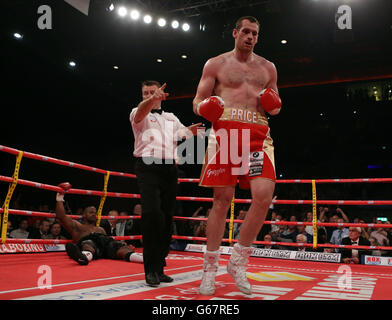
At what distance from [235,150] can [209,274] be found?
2.05 ft

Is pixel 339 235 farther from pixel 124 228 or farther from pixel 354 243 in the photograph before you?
pixel 124 228

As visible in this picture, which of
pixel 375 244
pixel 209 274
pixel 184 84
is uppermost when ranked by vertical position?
pixel 184 84

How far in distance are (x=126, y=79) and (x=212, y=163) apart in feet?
29.4

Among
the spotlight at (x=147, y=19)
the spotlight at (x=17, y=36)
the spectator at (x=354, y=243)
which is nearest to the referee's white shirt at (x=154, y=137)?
the spectator at (x=354, y=243)

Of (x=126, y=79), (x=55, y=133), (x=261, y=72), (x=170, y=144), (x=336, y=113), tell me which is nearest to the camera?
(x=261, y=72)

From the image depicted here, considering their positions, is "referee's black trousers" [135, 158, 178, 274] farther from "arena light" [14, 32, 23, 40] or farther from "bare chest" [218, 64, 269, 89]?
"arena light" [14, 32, 23, 40]

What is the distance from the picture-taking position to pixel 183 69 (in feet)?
32.8

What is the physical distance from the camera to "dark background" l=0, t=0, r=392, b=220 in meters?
7.00

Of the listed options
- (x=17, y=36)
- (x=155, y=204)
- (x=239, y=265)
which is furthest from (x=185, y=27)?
(x=239, y=265)

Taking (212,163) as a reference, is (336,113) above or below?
above

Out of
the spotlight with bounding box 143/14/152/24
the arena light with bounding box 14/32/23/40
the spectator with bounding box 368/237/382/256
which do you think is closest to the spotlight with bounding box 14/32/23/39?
the arena light with bounding box 14/32/23/40

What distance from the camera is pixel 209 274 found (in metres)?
1.69
